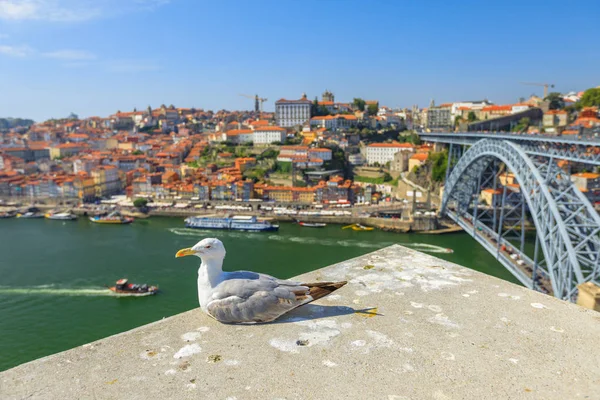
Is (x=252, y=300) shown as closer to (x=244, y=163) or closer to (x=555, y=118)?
(x=244, y=163)

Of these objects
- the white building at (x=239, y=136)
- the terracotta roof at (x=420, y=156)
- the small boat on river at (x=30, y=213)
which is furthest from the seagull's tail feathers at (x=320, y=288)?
the white building at (x=239, y=136)

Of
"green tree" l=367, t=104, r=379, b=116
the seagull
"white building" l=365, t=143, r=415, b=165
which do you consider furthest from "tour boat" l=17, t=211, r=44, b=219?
"green tree" l=367, t=104, r=379, b=116

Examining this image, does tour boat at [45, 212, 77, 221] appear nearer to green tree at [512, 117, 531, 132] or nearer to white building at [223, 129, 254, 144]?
white building at [223, 129, 254, 144]

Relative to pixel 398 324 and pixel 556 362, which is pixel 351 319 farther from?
pixel 556 362

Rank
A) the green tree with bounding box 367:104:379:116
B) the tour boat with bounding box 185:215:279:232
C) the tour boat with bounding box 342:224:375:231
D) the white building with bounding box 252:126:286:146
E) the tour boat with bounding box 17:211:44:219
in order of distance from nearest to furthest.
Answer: the tour boat with bounding box 342:224:375:231 < the tour boat with bounding box 185:215:279:232 < the tour boat with bounding box 17:211:44:219 < the white building with bounding box 252:126:286:146 < the green tree with bounding box 367:104:379:116

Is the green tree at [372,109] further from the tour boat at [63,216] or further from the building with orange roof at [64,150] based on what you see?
the tour boat at [63,216]
